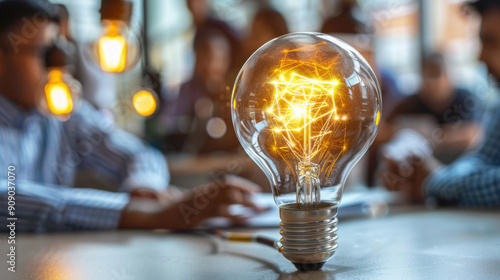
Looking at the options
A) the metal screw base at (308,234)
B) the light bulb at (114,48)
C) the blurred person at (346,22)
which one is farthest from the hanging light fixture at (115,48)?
the metal screw base at (308,234)

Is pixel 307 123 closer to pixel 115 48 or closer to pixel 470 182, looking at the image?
pixel 470 182

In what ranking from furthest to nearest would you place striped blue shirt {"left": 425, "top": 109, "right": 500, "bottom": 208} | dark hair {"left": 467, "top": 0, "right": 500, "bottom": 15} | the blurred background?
the blurred background < dark hair {"left": 467, "top": 0, "right": 500, "bottom": 15} < striped blue shirt {"left": 425, "top": 109, "right": 500, "bottom": 208}

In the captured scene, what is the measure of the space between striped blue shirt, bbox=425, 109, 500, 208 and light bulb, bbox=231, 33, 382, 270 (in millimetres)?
608

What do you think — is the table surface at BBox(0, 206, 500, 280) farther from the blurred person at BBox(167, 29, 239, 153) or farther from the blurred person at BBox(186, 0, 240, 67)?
the blurred person at BBox(186, 0, 240, 67)

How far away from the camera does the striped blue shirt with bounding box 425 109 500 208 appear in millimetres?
1096

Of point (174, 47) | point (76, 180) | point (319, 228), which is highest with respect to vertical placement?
point (174, 47)

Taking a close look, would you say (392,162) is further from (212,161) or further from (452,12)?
(452,12)

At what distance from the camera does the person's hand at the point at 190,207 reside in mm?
939

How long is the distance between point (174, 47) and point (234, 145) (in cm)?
317

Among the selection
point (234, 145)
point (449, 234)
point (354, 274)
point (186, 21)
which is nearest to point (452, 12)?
point (186, 21)

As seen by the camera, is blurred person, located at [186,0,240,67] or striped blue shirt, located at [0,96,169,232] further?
blurred person, located at [186,0,240,67]

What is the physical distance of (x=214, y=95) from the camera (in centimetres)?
311

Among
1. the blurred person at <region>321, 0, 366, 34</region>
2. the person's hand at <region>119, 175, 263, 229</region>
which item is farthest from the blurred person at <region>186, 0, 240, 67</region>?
the person's hand at <region>119, 175, 263, 229</region>

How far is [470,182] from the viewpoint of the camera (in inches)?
44.2
